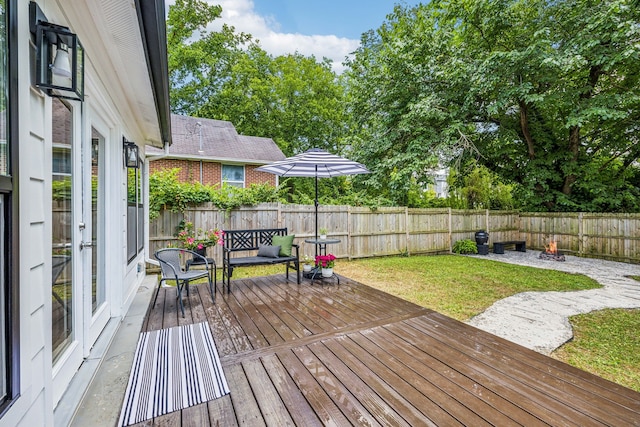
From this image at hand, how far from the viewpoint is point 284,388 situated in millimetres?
2092

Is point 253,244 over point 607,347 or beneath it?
over

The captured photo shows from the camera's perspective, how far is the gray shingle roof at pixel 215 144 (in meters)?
10.9

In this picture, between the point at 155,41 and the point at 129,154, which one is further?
the point at 129,154

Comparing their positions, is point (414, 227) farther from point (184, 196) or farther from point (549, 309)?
point (184, 196)

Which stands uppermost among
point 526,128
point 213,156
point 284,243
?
point 526,128

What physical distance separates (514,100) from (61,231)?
1174 cm

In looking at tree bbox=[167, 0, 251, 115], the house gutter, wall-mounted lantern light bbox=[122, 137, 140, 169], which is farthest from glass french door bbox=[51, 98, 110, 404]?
tree bbox=[167, 0, 251, 115]

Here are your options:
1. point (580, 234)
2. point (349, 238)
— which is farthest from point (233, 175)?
point (580, 234)

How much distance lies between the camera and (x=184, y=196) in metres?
6.52

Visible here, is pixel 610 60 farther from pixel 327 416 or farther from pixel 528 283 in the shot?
pixel 327 416

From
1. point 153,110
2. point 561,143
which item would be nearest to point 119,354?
point 153,110

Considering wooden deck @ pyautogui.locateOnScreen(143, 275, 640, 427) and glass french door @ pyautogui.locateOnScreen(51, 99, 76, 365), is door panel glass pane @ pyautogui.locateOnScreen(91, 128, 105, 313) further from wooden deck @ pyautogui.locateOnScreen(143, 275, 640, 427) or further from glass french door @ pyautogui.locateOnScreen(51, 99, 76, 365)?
wooden deck @ pyautogui.locateOnScreen(143, 275, 640, 427)

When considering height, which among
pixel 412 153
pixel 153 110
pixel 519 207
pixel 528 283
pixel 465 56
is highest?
pixel 465 56

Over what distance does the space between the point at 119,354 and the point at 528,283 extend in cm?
643
